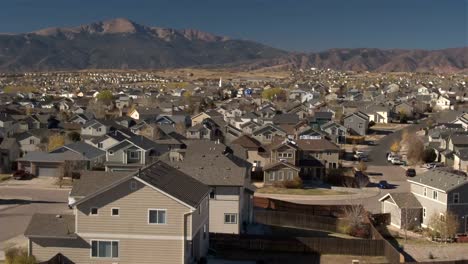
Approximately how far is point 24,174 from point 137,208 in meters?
26.1

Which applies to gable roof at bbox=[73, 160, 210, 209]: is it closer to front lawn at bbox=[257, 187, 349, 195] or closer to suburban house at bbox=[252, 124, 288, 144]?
front lawn at bbox=[257, 187, 349, 195]

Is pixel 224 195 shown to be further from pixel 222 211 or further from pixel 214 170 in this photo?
pixel 214 170

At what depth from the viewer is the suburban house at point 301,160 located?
143ft

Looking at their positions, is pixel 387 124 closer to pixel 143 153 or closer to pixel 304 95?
pixel 304 95

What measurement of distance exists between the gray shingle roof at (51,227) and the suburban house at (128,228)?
0.03m

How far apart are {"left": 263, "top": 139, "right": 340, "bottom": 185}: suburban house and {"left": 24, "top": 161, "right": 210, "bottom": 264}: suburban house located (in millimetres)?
22093

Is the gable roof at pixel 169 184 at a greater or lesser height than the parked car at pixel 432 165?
greater

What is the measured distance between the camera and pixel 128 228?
21734mm

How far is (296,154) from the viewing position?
46.3m

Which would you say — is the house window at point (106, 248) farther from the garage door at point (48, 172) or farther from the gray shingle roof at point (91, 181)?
the garage door at point (48, 172)

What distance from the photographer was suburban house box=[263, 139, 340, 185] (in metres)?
43.7

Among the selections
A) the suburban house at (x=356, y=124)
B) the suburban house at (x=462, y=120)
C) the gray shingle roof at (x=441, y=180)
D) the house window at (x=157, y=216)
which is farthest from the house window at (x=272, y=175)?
the suburban house at (x=462, y=120)

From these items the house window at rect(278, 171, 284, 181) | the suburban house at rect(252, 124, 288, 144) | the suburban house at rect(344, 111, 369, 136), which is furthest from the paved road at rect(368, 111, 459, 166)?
the house window at rect(278, 171, 284, 181)

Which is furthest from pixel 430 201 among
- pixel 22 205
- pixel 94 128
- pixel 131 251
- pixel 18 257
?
pixel 94 128
